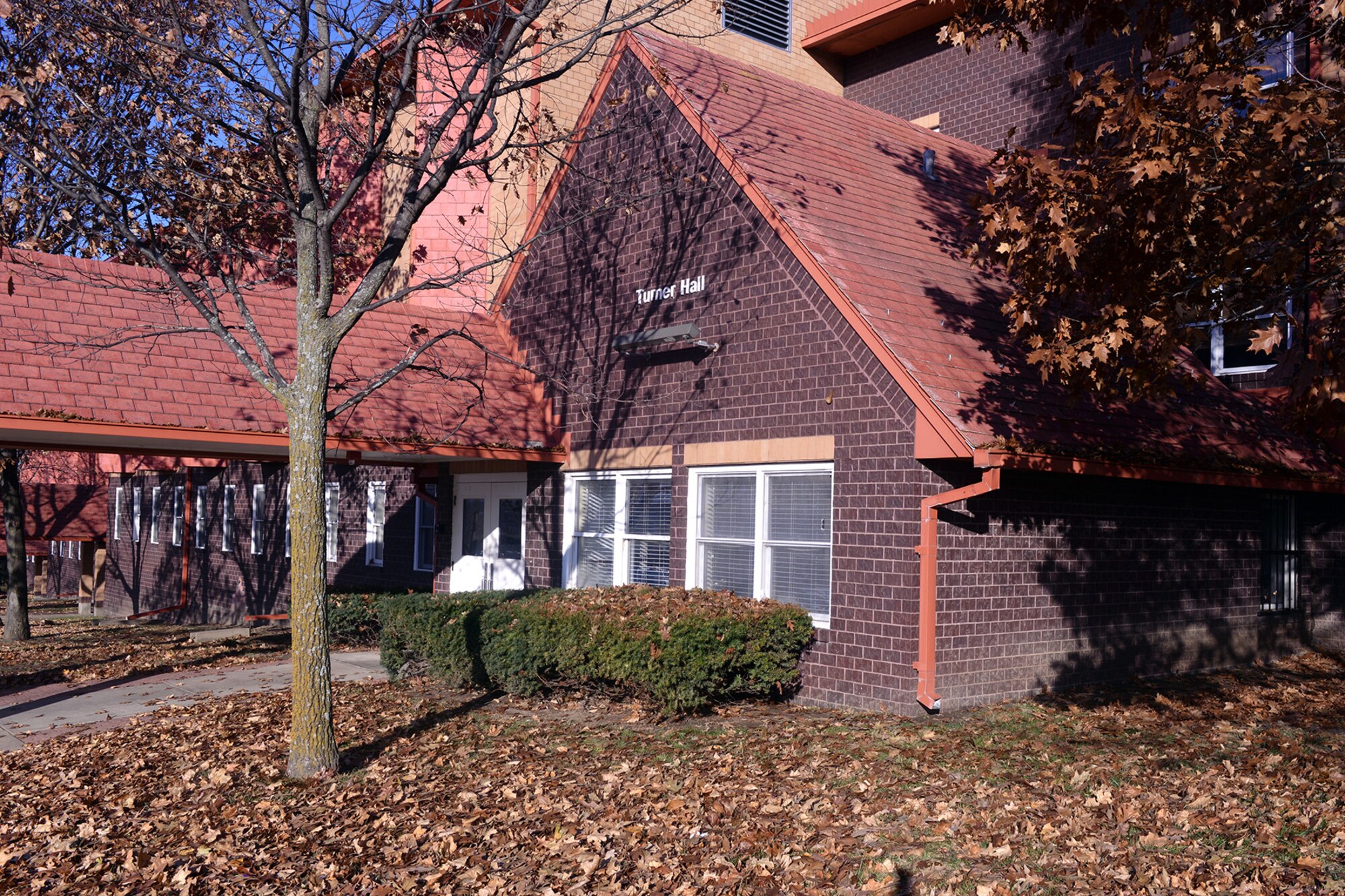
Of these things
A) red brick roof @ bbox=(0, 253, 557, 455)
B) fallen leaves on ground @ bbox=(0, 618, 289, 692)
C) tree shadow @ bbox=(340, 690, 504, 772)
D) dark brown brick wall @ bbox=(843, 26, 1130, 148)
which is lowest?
fallen leaves on ground @ bbox=(0, 618, 289, 692)

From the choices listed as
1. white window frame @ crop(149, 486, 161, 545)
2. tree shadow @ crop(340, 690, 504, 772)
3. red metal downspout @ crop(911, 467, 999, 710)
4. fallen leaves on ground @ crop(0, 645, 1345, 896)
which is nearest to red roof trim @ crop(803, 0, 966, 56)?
red metal downspout @ crop(911, 467, 999, 710)

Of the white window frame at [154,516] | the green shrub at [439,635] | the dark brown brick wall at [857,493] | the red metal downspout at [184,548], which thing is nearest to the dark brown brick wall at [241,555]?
the red metal downspout at [184,548]

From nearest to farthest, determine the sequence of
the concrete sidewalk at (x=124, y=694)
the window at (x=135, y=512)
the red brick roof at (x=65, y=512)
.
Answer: the concrete sidewalk at (x=124, y=694), the window at (x=135, y=512), the red brick roof at (x=65, y=512)

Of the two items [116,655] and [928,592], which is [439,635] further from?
[116,655]

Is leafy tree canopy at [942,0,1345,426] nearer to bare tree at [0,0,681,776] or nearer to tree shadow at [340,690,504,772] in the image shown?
bare tree at [0,0,681,776]

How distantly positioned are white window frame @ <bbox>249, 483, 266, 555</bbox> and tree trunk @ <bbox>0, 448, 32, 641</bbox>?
476 centimetres

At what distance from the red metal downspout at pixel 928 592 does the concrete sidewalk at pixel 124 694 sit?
6.59 m

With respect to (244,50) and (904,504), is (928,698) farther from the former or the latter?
(244,50)

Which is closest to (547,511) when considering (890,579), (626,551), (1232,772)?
(626,551)

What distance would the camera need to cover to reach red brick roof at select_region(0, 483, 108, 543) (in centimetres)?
3509

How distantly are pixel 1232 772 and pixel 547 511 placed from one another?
9.46 m

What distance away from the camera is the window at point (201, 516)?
27797mm

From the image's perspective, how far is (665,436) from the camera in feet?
44.5

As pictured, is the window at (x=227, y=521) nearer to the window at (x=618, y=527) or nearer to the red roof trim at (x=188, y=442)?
the red roof trim at (x=188, y=442)
